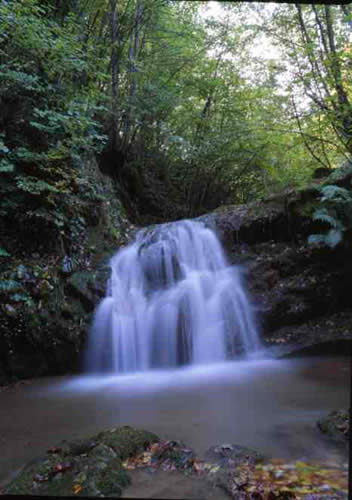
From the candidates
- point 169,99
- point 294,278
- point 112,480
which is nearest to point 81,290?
point 294,278

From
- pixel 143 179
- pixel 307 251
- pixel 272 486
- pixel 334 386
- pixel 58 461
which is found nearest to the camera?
pixel 272 486

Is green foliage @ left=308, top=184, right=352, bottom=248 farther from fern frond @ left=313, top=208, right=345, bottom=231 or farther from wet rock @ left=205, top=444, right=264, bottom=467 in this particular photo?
wet rock @ left=205, top=444, right=264, bottom=467

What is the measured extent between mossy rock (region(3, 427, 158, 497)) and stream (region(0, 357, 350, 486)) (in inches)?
13.9

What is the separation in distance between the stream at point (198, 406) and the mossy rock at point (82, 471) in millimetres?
352

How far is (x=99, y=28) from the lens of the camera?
8.80 metres

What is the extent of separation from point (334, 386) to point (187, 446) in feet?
7.05

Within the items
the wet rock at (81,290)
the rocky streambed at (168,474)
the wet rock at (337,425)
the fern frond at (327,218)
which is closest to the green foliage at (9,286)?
the wet rock at (81,290)

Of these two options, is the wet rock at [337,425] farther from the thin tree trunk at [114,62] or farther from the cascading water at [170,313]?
the thin tree trunk at [114,62]

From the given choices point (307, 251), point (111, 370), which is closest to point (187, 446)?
point (111, 370)

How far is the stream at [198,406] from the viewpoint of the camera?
260cm

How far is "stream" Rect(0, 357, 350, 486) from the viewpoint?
260 cm

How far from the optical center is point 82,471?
1.98 metres

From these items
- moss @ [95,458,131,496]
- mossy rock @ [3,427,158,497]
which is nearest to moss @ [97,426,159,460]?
mossy rock @ [3,427,158,497]

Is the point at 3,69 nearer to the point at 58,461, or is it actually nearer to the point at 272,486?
the point at 58,461
